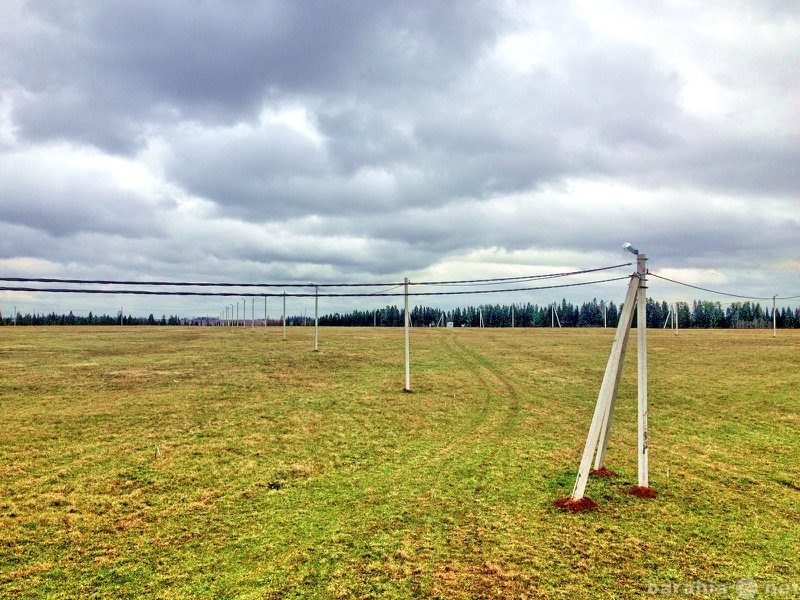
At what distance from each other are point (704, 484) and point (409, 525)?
21.0ft

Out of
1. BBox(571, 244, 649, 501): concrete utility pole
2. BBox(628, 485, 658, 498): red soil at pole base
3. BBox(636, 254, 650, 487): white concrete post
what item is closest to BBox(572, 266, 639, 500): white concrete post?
BBox(571, 244, 649, 501): concrete utility pole

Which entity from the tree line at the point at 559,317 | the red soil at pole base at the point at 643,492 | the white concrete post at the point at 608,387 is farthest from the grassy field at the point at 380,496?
the tree line at the point at 559,317

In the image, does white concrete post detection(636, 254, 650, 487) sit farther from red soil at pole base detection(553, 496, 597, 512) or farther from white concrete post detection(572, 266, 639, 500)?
red soil at pole base detection(553, 496, 597, 512)

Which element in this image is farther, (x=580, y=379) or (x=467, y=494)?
(x=580, y=379)

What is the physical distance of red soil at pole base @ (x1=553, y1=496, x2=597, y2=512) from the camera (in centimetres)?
779

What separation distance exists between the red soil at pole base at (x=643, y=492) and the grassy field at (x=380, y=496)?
1.14 ft

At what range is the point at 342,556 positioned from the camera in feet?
20.8

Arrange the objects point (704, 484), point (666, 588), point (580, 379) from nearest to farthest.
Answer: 1. point (666, 588)
2. point (704, 484)
3. point (580, 379)

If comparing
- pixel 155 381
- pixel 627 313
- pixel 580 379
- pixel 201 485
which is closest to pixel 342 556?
pixel 201 485

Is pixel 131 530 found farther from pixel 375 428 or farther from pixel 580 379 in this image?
pixel 580 379

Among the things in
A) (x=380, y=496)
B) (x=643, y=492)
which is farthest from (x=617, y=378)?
(x=380, y=496)

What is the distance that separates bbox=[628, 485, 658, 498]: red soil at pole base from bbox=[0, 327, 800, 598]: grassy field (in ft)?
1.14

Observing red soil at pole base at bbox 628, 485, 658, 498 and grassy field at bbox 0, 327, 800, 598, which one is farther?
red soil at pole base at bbox 628, 485, 658, 498

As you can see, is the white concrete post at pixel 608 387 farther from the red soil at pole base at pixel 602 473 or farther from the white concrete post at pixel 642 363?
the red soil at pole base at pixel 602 473
